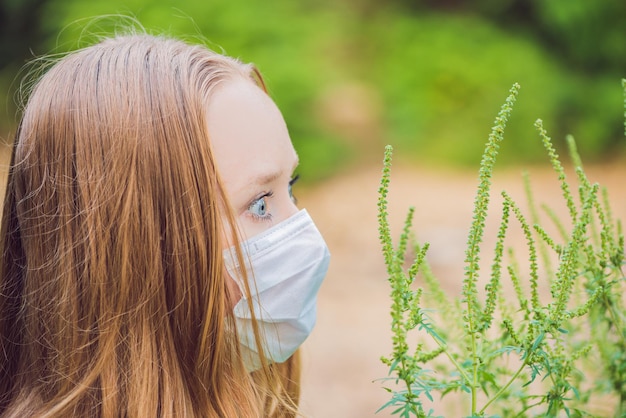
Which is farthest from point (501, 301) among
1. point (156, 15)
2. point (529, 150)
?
point (529, 150)

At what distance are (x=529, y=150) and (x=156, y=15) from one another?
4883 millimetres

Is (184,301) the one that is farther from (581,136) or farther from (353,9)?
(353,9)

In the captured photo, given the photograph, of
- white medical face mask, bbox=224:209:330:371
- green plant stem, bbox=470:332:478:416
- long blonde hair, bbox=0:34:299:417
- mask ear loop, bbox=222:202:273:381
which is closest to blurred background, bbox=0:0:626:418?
white medical face mask, bbox=224:209:330:371

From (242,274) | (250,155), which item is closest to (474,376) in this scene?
(242,274)

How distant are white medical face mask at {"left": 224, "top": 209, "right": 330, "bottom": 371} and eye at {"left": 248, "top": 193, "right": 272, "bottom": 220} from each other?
0.04 metres

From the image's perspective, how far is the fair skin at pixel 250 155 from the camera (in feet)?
5.83

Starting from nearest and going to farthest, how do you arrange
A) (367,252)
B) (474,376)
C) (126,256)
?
(474,376), (126,256), (367,252)

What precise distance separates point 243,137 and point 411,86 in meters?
9.29

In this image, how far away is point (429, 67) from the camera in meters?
10.7

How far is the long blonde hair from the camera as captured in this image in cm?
170

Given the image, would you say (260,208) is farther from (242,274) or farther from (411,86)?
(411,86)

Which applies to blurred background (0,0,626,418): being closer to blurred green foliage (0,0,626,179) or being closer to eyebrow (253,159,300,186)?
blurred green foliage (0,0,626,179)

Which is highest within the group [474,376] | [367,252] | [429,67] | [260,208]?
[474,376]

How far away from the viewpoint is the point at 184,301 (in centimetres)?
172
